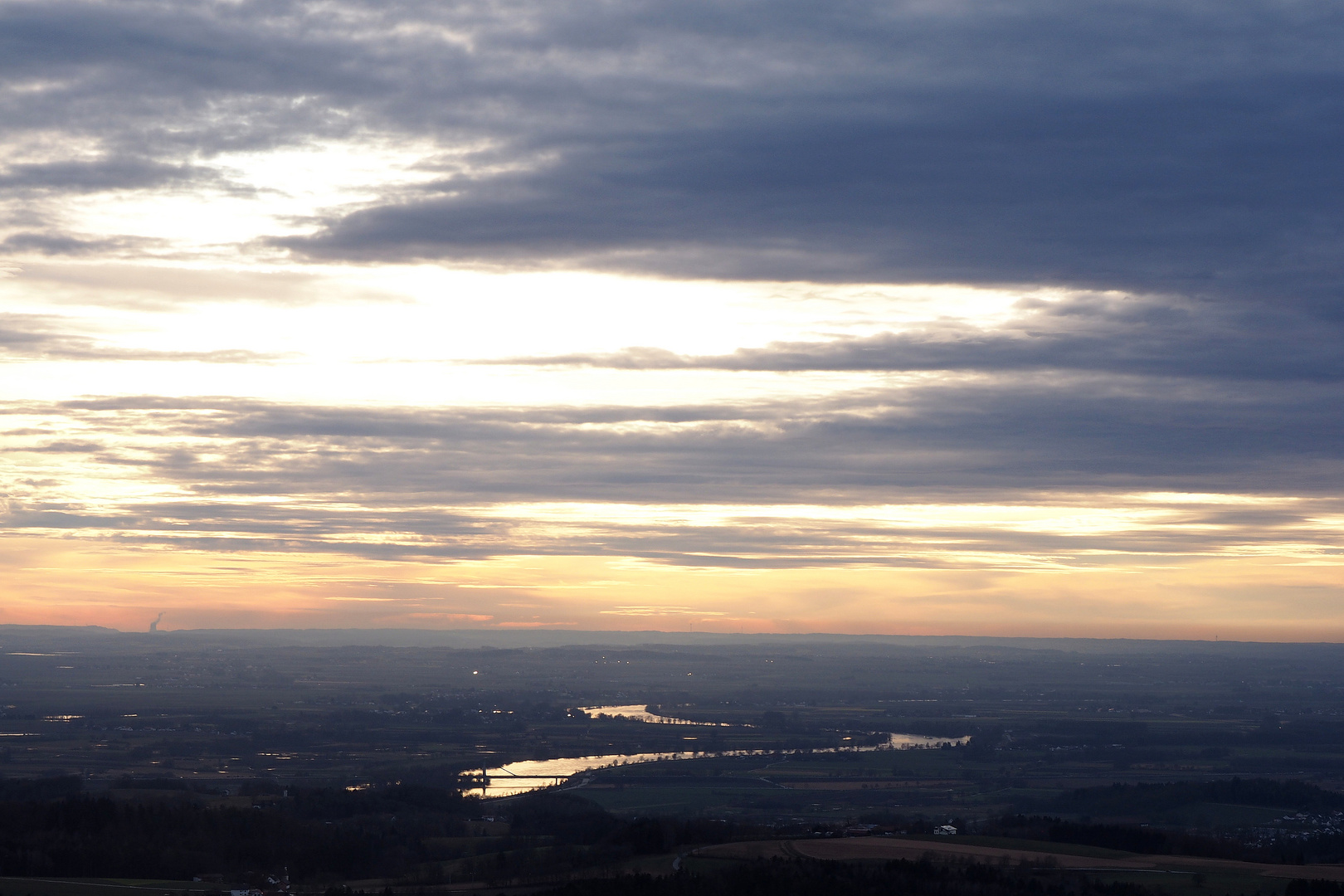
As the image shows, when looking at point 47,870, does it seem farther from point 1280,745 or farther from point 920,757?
point 1280,745

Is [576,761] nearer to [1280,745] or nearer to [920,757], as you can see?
[920,757]

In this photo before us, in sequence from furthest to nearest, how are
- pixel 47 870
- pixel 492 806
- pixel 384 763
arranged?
pixel 384 763
pixel 492 806
pixel 47 870

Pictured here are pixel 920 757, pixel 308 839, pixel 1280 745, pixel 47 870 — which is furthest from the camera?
pixel 1280 745

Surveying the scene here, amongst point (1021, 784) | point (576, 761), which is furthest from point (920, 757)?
point (576, 761)

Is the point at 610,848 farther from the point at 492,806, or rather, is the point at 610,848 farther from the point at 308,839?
the point at 492,806

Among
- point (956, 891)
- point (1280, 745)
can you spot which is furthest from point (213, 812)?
point (1280, 745)

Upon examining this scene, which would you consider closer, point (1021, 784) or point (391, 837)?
point (391, 837)

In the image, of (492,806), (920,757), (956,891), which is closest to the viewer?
(956,891)

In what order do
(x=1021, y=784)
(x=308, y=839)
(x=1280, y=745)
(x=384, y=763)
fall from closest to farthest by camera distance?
(x=308, y=839)
(x=1021, y=784)
(x=384, y=763)
(x=1280, y=745)

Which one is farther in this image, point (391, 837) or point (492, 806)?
point (492, 806)
